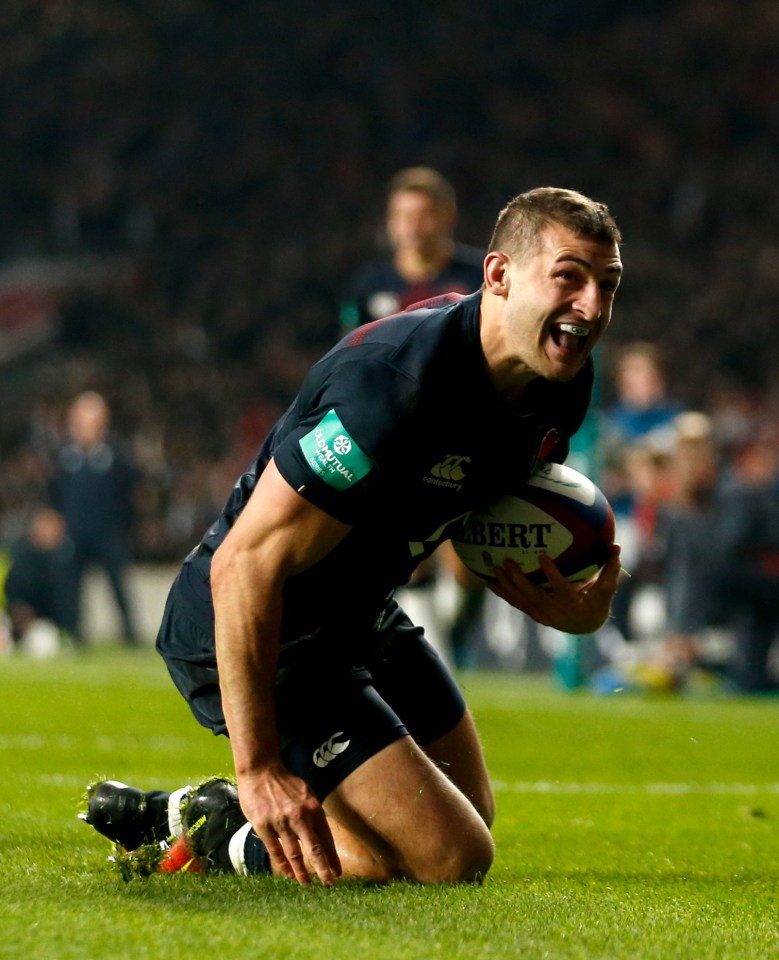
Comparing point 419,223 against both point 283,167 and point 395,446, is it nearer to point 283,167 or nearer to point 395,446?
point 395,446

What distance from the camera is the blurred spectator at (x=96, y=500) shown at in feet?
49.6

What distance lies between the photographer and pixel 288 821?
3.30 m

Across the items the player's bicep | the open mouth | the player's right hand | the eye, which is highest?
the eye

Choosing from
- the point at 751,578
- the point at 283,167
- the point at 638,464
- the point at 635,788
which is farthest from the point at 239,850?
the point at 283,167

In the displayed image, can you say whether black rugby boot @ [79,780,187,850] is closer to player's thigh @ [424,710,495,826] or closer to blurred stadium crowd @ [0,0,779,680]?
player's thigh @ [424,710,495,826]

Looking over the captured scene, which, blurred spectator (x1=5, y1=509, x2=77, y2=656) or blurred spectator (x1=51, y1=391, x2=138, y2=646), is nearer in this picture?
blurred spectator (x1=5, y1=509, x2=77, y2=656)

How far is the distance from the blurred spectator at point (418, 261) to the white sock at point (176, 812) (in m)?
3.89

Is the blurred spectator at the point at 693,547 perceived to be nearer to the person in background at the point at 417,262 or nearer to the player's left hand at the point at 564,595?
the person in background at the point at 417,262

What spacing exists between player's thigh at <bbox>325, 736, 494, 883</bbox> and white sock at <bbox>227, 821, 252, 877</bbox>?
0.20 meters

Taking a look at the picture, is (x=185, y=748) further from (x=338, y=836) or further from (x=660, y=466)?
(x=660, y=466)

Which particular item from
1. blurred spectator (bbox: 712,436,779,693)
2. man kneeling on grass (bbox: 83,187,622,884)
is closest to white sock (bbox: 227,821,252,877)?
man kneeling on grass (bbox: 83,187,622,884)

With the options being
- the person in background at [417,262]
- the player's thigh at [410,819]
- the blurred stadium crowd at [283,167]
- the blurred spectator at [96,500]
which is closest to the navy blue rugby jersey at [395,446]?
the player's thigh at [410,819]

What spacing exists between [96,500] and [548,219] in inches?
486

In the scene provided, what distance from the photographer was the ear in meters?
3.56
